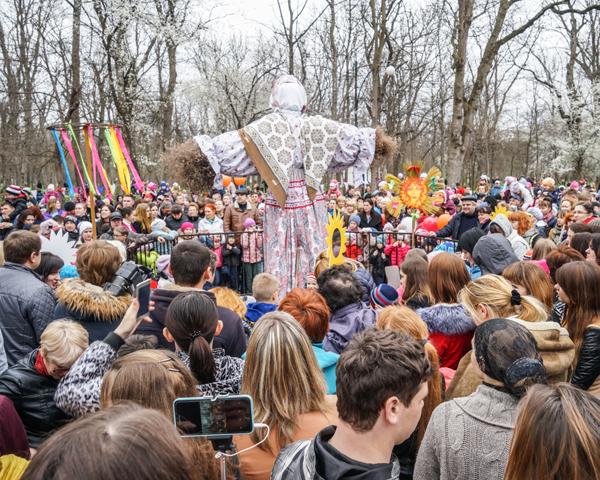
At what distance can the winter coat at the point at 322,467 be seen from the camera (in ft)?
5.36

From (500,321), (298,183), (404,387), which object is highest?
(298,183)

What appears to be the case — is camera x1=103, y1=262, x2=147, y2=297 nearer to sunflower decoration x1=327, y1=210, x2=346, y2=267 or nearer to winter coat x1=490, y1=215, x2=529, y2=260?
sunflower decoration x1=327, y1=210, x2=346, y2=267

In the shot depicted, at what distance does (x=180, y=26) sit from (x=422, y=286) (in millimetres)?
20288

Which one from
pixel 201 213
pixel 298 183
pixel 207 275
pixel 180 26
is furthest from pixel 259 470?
pixel 180 26

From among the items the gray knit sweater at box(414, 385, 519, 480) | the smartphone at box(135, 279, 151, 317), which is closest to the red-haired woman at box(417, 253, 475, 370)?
the gray knit sweater at box(414, 385, 519, 480)

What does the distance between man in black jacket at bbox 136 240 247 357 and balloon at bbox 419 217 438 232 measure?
6906 millimetres


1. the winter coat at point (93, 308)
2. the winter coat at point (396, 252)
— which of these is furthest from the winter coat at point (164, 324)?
the winter coat at point (396, 252)

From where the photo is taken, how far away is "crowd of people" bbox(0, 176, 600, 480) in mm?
1485

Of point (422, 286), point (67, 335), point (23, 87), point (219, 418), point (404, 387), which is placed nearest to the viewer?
point (219, 418)

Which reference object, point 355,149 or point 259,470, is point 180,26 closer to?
point 355,149

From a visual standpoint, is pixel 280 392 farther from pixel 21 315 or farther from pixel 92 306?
pixel 21 315

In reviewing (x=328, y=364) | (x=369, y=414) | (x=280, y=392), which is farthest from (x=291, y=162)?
(x=369, y=414)

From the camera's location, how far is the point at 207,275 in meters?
3.91

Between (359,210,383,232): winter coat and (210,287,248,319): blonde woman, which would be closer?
(210,287,248,319): blonde woman
